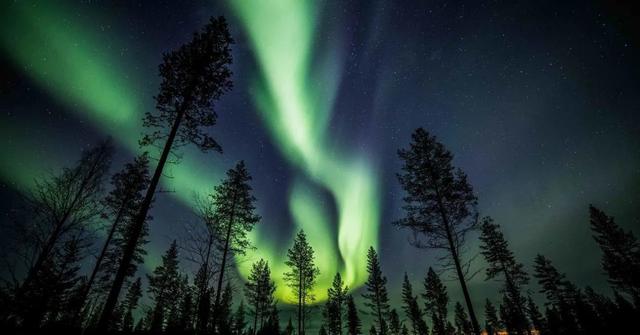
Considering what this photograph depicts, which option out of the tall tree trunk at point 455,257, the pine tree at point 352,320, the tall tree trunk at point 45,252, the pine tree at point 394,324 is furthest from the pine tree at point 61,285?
the pine tree at point 394,324

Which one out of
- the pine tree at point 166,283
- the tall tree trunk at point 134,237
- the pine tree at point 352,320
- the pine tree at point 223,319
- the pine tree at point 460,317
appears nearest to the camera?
the tall tree trunk at point 134,237

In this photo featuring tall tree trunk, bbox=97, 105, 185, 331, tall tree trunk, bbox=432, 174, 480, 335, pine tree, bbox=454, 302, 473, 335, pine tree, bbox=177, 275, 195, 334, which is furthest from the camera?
pine tree, bbox=454, 302, 473, 335

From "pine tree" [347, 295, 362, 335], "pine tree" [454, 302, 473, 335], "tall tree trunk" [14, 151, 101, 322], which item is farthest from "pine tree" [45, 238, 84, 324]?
"pine tree" [454, 302, 473, 335]

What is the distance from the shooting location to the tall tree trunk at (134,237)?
23.4 ft

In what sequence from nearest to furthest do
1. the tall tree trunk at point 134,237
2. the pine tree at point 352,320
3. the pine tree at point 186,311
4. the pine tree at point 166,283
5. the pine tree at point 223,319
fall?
the tall tree trunk at point 134,237, the pine tree at point 223,319, the pine tree at point 186,311, the pine tree at point 166,283, the pine tree at point 352,320

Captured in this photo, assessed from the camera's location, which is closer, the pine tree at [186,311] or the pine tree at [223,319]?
the pine tree at [223,319]

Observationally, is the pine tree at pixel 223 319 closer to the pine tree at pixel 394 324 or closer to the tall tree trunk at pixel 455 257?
the tall tree trunk at pixel 455 257

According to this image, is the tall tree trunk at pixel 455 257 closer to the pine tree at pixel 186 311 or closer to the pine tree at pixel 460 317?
the pine tree at pixel 186 311

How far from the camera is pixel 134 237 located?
800 centimetres

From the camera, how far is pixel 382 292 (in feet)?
123

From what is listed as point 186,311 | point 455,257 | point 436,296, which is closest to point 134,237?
point 455,257

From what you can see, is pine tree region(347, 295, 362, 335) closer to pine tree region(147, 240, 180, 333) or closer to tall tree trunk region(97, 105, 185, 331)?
pine tree region(147, 240, 180, 333)

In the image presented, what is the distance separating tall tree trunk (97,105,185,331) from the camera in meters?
7.14

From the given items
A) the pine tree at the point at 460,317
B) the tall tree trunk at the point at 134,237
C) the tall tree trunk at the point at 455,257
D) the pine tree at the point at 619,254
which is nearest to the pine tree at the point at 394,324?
the pine tree at the point at 460,317
